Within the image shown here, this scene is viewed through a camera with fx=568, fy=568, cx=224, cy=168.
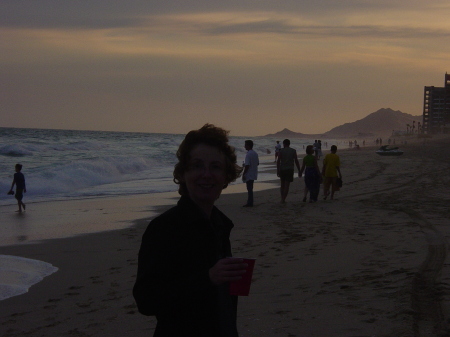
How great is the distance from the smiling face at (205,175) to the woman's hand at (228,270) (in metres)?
0.36

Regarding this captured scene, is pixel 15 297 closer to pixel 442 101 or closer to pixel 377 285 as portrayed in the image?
pixel 377 285

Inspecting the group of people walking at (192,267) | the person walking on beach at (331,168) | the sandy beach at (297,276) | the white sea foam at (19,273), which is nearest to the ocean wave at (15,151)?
the sandy beach at (297,276)

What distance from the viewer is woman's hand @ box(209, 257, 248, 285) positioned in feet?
6.89

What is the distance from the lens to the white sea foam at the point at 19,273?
6808mm

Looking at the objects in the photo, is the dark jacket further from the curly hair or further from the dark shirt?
the dark shirt

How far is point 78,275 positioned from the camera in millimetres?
7465

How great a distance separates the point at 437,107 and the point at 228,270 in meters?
138

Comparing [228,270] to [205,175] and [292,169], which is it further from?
[292,169]

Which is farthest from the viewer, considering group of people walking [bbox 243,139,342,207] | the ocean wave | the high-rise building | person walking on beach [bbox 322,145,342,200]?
the high-rise building

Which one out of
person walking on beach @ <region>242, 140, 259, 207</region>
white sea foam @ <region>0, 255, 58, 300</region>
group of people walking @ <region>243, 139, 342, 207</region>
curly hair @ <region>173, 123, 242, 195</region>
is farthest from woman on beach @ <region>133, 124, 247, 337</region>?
group of people walking @ <region>243, 139, 342, 207</region>

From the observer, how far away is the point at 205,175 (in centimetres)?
243

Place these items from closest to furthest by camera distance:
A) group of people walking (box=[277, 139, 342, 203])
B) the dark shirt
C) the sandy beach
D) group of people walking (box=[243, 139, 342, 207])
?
the sandy beach
group of people walking (box=[243, 139, 342, 207])
group of people walking (box=[277, 139, 342, 203])
the dark shirt

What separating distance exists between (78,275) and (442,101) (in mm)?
132711

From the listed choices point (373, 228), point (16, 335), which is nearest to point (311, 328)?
point (16, 335)
